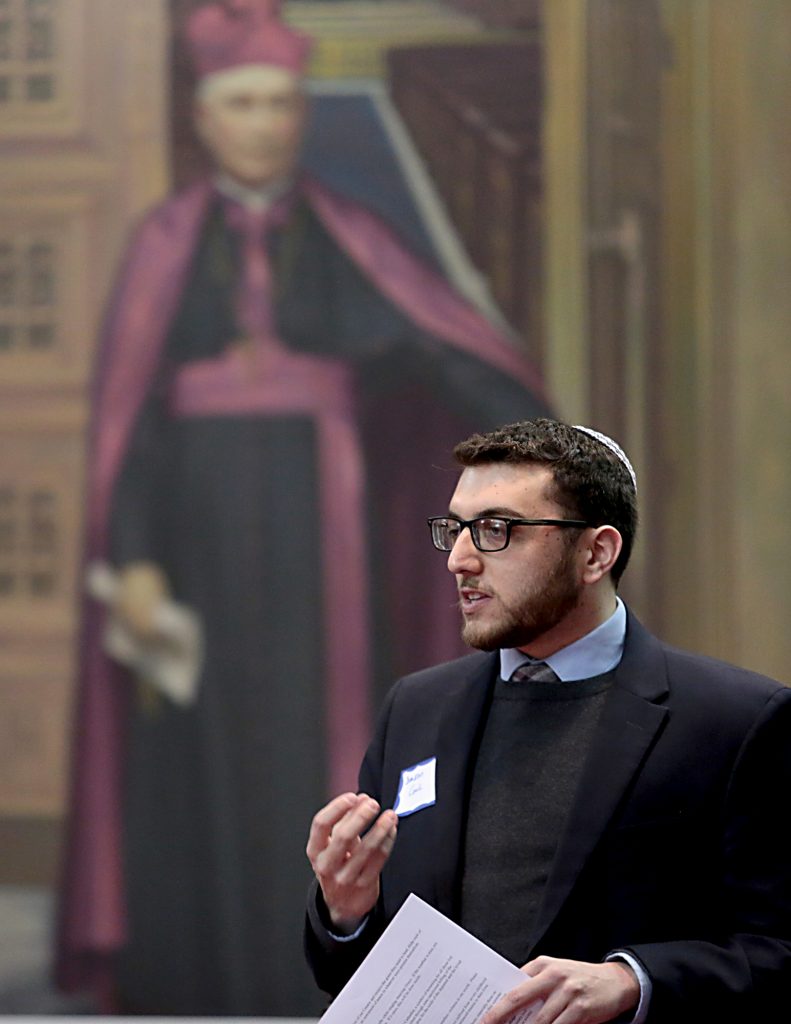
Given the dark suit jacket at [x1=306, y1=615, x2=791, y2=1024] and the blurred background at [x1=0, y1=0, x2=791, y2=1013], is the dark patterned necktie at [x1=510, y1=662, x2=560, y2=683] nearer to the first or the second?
the dark suit jacket at [x1=306, y1=615, x2=791, y2=1024]

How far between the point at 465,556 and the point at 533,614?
14 centimetres

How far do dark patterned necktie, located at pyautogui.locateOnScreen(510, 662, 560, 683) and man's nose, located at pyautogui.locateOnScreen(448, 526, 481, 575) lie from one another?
0.21 metres

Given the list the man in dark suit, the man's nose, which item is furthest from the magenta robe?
the man's nose

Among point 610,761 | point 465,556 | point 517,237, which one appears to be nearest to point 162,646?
point 517,237

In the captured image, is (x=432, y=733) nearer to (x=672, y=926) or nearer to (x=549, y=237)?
(x=672, y=926)

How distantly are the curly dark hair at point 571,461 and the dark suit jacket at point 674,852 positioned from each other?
26 cm

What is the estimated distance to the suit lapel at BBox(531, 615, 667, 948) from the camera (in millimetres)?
2055

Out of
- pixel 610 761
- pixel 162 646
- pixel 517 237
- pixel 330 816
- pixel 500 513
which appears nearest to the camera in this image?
pixel 330 816

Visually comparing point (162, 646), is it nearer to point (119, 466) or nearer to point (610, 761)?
point (119, 466)

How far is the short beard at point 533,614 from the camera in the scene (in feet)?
7.20

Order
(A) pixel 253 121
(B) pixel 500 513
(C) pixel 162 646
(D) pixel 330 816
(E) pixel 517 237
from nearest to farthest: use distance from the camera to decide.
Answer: (D) pixel 330 816
(B) pixel 500 513
(C) pixel 162 646
(E) pixel 517 237
(A) pixel 253 121

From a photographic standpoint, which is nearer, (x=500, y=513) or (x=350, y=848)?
(x=350, y=848)

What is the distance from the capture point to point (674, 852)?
207 cm

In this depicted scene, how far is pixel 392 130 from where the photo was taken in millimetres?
6078
